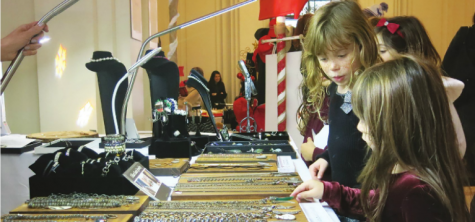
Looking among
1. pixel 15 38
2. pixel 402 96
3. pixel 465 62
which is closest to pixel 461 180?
pixel 402 96

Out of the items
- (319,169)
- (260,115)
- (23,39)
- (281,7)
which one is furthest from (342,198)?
(260,115)

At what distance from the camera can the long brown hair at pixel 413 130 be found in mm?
847

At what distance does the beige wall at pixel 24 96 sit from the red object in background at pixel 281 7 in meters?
1.97

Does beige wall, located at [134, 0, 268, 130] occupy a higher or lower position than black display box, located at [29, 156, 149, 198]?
higher

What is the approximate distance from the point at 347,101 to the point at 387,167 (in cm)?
47

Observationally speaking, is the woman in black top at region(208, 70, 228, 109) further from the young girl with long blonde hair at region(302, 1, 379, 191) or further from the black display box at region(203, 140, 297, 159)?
the young girl with long blonde hair at region(302, 1, 379, 191)

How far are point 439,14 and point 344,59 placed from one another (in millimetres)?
6548

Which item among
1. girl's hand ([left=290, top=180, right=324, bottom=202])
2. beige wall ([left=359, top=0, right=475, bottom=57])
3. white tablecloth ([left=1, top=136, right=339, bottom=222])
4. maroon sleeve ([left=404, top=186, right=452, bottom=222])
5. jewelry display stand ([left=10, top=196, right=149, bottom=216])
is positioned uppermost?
beige wall ([left=359, top=0, right=475, bottom=57])

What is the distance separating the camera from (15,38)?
50.8 inches

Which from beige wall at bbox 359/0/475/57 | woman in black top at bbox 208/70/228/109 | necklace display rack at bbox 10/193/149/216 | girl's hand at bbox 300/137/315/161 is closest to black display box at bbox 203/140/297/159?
girl's hand at bbox 300/137/315/161

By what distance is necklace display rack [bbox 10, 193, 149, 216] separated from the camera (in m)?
0.96

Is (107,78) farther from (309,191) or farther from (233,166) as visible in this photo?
(309,191)

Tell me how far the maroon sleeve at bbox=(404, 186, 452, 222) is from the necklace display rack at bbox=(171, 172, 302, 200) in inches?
14.6

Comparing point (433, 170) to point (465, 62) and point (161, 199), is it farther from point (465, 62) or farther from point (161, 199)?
point (465, 62)
